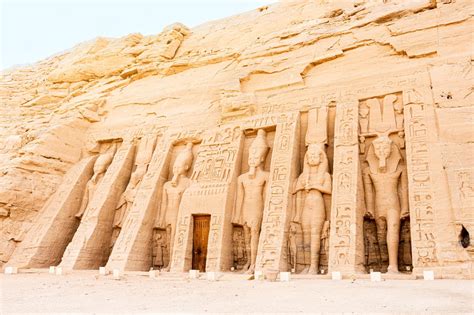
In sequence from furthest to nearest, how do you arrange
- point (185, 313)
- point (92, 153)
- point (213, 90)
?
point (92, 153) < point (213, 90) < point (185, 313)

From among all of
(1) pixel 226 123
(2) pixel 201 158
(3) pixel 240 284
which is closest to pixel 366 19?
(1) pixel 226 123

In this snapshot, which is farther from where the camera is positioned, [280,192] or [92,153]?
[92,153]

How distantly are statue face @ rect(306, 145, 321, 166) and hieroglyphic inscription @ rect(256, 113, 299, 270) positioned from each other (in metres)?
0.37

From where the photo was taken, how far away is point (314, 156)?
8.41 m

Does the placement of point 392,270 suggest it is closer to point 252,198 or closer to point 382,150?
point 382,150

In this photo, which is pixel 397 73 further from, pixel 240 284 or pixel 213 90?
pixel 240 284

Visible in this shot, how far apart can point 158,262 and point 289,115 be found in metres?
4.38

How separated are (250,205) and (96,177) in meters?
4.89

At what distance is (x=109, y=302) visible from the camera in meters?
4.81

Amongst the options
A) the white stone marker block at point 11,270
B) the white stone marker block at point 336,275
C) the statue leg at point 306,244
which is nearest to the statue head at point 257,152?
the statue leg at point 306,244

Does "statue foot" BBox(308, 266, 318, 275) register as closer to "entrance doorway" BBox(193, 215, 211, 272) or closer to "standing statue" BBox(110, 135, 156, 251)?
"entrance doorway" BBox(193, 215, 211, 272)

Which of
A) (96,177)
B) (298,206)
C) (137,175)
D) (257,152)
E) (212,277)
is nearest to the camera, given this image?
Result: (212,277)

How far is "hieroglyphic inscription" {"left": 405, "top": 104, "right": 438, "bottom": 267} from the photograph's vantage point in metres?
6.60

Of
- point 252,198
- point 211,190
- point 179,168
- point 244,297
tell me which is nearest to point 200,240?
point 211,190
